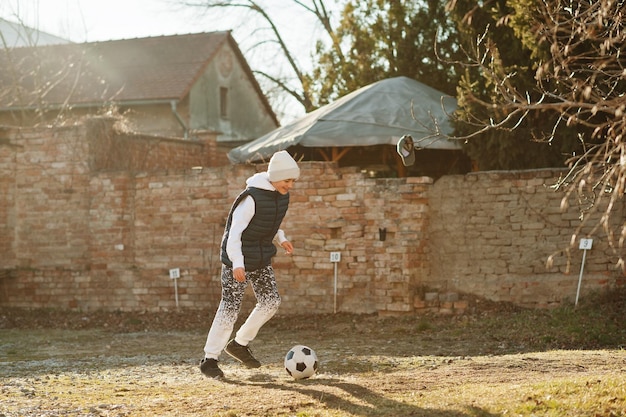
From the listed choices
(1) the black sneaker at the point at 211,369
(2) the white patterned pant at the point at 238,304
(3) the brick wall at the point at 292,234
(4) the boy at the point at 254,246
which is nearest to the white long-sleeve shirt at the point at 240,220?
(4) the boy at the point at 254,246

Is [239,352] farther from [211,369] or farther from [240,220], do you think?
[240,220]

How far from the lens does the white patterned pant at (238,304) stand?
8.66 metres

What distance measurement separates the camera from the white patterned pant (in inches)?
341

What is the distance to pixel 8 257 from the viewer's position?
1683 cm

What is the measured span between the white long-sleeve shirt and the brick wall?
5263 millimetres

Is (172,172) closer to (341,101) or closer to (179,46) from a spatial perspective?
(341,101)

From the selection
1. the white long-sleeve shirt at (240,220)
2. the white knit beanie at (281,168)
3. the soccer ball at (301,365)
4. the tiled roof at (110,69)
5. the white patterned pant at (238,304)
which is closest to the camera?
the soccer ball at (301,365)

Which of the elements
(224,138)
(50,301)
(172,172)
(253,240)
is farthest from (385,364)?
(224,138)

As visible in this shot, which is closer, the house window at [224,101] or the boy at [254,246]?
the boy at [254,246]

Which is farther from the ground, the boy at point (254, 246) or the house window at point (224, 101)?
the house window at point (224, 101)

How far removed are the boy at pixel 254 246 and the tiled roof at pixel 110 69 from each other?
678 inches

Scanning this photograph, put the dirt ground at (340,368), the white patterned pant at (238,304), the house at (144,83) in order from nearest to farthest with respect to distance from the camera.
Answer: the dirt ground at (340,368), the white patterned pant at (238,304), the house at (144,83)

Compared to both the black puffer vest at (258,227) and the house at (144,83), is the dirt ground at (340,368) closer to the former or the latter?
the black puffer vest at (258,227)

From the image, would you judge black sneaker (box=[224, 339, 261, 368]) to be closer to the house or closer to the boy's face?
the boy's face
